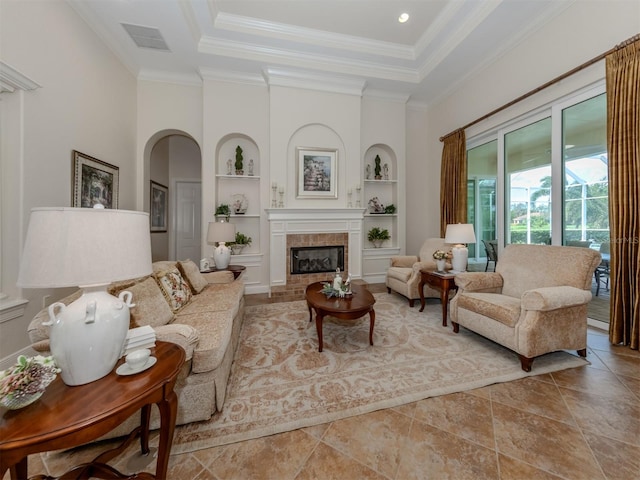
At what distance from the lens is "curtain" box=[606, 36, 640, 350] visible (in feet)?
7.79

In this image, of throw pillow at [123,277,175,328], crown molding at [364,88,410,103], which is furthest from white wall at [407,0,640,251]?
throw pillow at [123,277,175,328]

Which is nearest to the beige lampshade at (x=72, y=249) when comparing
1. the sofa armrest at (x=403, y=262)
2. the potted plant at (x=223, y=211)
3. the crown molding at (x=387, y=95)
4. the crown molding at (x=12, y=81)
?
the crown molding at (x=12, y=81)

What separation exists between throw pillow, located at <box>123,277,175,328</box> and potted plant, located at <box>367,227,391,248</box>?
401 centimetres

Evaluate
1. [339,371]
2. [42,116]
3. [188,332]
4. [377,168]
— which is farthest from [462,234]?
[42,116]

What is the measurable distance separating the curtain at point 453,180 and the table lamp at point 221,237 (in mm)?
3814

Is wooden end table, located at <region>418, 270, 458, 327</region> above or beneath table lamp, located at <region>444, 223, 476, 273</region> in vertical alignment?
beneath

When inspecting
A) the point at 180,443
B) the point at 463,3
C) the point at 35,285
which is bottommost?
the point at 180,443

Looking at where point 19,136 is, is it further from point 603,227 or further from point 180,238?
point 603,227

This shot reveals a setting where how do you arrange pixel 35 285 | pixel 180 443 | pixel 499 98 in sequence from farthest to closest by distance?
pixel 499 98, pixel 180 443, pixel 35 285

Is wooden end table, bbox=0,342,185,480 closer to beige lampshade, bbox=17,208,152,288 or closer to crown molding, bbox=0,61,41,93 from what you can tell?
beige lampshade, bbox=17,208,152,288

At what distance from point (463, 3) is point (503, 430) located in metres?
4.49

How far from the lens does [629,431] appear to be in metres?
1.48

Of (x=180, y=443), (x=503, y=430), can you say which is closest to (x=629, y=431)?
(x=503, y=430)

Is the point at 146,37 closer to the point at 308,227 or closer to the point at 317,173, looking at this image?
the point at 317,173
